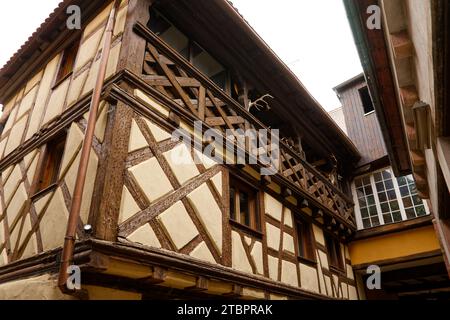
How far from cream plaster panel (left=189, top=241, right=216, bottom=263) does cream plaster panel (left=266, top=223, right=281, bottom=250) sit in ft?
5.49

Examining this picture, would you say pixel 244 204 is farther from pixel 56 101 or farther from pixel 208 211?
pixel 56 101

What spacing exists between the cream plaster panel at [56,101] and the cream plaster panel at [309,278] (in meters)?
5.39

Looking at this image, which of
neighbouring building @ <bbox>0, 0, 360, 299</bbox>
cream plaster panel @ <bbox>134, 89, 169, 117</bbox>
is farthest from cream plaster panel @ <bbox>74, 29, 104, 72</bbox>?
cream plaster panel @ <bbox>134, 89, 169, 117</bbox>

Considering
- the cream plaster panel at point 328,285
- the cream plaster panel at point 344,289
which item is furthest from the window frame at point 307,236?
Result: the cream plaster panel at point 344,289

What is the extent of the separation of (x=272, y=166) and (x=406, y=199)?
5500 mm

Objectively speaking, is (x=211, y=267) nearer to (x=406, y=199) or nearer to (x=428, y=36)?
(x=428, y=36)

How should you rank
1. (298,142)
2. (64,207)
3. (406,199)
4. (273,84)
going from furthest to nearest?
1. (406,199)
2. (298,142)
3. (273,84)
4. (64,207)

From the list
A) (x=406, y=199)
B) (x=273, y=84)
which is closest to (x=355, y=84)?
(x=406, y=199)

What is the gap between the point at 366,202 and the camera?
10.5 m

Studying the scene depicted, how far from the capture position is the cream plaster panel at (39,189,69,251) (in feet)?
12.4

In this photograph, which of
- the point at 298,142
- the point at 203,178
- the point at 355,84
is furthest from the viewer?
the point at 355,84

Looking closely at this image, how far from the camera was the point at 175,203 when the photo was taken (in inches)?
166

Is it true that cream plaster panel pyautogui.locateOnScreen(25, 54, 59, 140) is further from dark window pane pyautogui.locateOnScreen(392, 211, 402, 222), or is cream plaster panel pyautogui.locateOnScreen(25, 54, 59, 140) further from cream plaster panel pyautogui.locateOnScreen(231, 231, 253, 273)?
dark window pane pyautogui.locateOnScreen(392, 211, 402, 222)

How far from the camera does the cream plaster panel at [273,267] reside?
18.4ft
